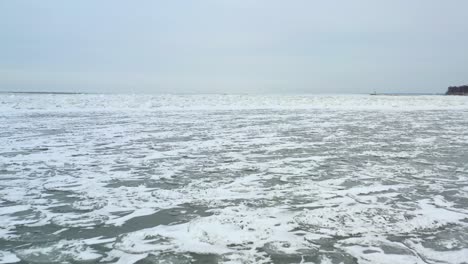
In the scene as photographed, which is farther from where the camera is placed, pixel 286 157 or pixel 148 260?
pixel 286 157

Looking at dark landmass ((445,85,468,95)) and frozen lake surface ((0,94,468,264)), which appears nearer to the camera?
frozen lake surface ((0,94,468,264))

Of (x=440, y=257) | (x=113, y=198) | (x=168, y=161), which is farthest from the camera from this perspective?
(x=168, y=161)

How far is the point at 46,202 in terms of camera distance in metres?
4.62

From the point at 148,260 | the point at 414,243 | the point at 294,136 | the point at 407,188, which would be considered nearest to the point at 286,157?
the point at 407,188

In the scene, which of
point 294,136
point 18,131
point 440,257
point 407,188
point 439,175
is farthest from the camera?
point 18,131

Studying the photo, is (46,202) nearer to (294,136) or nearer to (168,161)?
(168,161)

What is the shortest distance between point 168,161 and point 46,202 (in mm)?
2882

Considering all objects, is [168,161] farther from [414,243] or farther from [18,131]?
[18,131]

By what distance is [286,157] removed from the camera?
7691 millimetres

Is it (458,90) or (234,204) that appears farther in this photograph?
(458,90)

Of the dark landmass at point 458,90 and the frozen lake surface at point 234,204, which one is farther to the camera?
the dark landmass at point 458,90

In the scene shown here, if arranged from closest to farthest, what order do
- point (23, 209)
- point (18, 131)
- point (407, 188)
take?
1. point (23, 209)
2. point (407, 188)
3. point (18, 131)

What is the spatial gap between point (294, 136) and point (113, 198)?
7.10 meters

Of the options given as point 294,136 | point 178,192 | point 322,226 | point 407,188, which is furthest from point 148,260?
point 294,136
